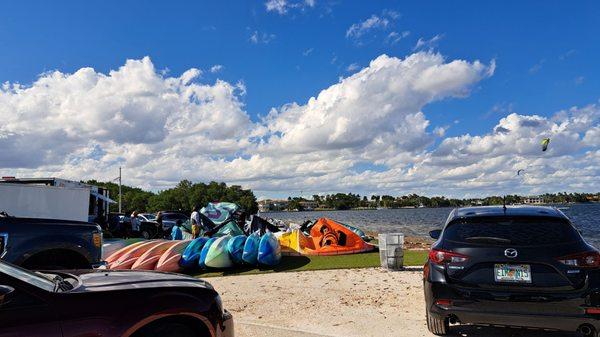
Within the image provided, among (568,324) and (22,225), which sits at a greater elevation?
(22,225)

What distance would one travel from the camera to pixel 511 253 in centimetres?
500

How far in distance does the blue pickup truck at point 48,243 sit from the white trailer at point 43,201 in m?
9.48

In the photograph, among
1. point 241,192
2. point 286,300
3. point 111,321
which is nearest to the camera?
point 111,321

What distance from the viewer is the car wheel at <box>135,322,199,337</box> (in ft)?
11.8

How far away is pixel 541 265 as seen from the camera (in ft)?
16.0

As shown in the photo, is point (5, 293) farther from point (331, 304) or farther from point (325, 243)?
point (325, 243)

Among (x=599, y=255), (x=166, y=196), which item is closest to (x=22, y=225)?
(x=599, y=255)

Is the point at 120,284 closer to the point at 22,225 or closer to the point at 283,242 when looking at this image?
the point at 22,225

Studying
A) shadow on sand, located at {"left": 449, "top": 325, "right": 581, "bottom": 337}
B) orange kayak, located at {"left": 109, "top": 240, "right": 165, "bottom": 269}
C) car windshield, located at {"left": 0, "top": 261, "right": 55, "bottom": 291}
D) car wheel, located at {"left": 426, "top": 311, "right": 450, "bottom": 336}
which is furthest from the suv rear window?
orange kayak, located at {"left": 109, "top": 240, "right": 165, "bottom": 269}

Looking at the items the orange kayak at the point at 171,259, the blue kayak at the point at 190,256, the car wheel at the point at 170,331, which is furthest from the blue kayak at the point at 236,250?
the car wheel at the point at 170,331

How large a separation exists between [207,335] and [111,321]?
2.76ft

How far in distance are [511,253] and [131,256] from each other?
368 inches

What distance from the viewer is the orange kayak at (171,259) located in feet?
37.2

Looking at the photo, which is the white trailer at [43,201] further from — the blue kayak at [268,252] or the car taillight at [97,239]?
the car taillight at [97,239]
